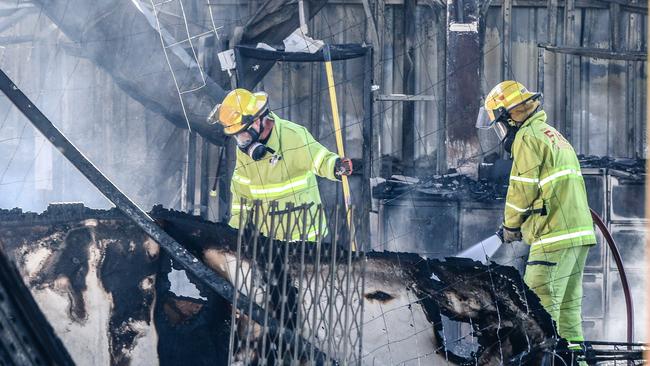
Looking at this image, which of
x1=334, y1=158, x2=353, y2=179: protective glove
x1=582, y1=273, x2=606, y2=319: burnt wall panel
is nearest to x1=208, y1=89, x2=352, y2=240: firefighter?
x1=334, y1=158, x2=353, y2=179: protective glove

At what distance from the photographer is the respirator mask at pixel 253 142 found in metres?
7.68

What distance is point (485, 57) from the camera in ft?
34.9

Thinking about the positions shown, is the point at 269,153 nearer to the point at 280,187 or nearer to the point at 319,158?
the point at 280,187

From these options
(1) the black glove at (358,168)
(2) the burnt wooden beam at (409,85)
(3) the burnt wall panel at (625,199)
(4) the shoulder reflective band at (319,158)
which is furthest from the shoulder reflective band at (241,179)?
(3) the burnt wall panel at (625,199)

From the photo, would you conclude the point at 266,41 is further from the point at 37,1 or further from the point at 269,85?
the point at 37,1

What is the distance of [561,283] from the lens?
680 cm

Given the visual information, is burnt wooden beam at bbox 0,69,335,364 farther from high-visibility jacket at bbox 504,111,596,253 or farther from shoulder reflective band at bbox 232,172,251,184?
high-visibility jacket at bbox 504,111,596,253

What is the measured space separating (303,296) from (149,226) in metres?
1.12

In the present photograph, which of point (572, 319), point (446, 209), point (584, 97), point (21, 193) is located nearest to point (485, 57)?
point (584, 97)

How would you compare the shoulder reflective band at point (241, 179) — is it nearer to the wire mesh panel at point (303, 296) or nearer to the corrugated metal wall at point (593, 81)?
the wire mesh panel at point (303, 296)

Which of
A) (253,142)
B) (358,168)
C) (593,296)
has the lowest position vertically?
(593,296)

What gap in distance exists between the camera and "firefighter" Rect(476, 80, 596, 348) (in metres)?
6.82

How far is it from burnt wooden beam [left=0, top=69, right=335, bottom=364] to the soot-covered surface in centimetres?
10

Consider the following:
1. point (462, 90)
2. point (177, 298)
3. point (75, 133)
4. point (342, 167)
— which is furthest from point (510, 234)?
point (75, 133)
